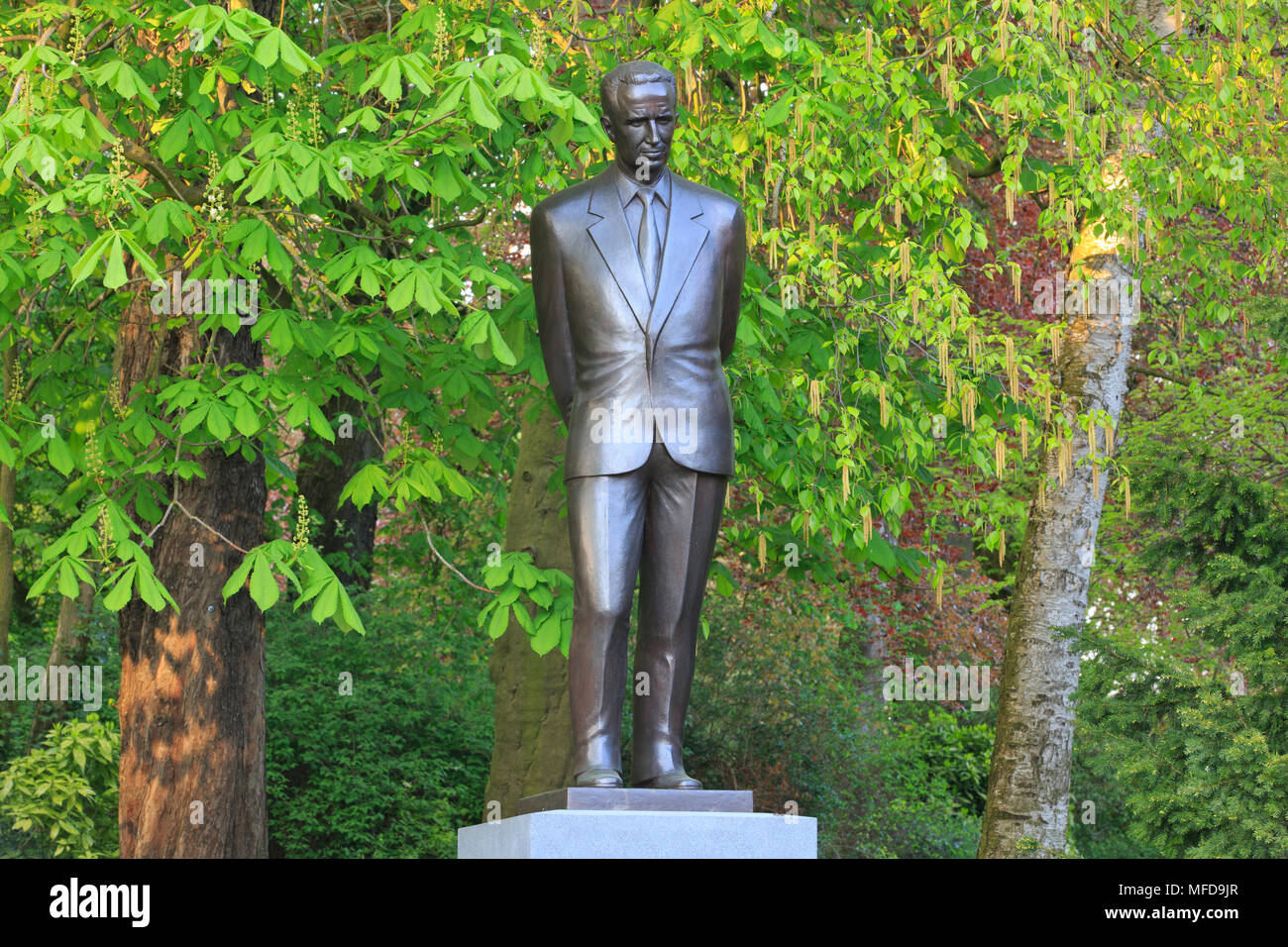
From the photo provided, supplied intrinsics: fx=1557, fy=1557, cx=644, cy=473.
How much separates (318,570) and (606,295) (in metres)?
2.29

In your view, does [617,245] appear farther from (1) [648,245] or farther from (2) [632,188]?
(2) [632,188]

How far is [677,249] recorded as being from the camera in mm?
5629

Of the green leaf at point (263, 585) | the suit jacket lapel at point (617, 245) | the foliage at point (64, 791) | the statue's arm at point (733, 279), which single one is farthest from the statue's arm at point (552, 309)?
the foliage at point (64, 791)

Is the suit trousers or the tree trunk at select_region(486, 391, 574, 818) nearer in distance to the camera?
the suit trousers

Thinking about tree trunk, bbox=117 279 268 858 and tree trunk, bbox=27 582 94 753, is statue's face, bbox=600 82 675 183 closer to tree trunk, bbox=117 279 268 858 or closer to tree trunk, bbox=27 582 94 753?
tree trunk, bbox=117 279 268 858

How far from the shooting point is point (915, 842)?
15094mm

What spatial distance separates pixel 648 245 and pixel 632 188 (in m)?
0.22

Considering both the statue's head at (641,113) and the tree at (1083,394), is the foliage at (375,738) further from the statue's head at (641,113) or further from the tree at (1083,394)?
the statue's head at (641,113)

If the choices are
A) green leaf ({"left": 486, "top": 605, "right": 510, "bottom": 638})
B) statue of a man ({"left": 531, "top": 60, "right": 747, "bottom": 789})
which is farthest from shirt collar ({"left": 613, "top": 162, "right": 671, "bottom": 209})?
green leaf ({"left": 486, "top": 605, "right": 510, "bottom": 638})

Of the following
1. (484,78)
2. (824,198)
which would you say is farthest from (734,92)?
(484,78)

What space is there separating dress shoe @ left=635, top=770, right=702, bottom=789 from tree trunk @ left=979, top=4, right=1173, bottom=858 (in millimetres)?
5725

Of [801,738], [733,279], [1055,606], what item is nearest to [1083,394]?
[1055,606]

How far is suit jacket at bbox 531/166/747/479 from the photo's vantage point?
5.52m

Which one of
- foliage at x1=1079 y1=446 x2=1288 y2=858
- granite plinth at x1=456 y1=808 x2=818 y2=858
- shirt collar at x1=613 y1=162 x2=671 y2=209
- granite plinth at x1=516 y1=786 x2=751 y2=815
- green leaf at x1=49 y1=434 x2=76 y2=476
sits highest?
shirt collar at x1=613 y1=162 x2=671 y2=209
